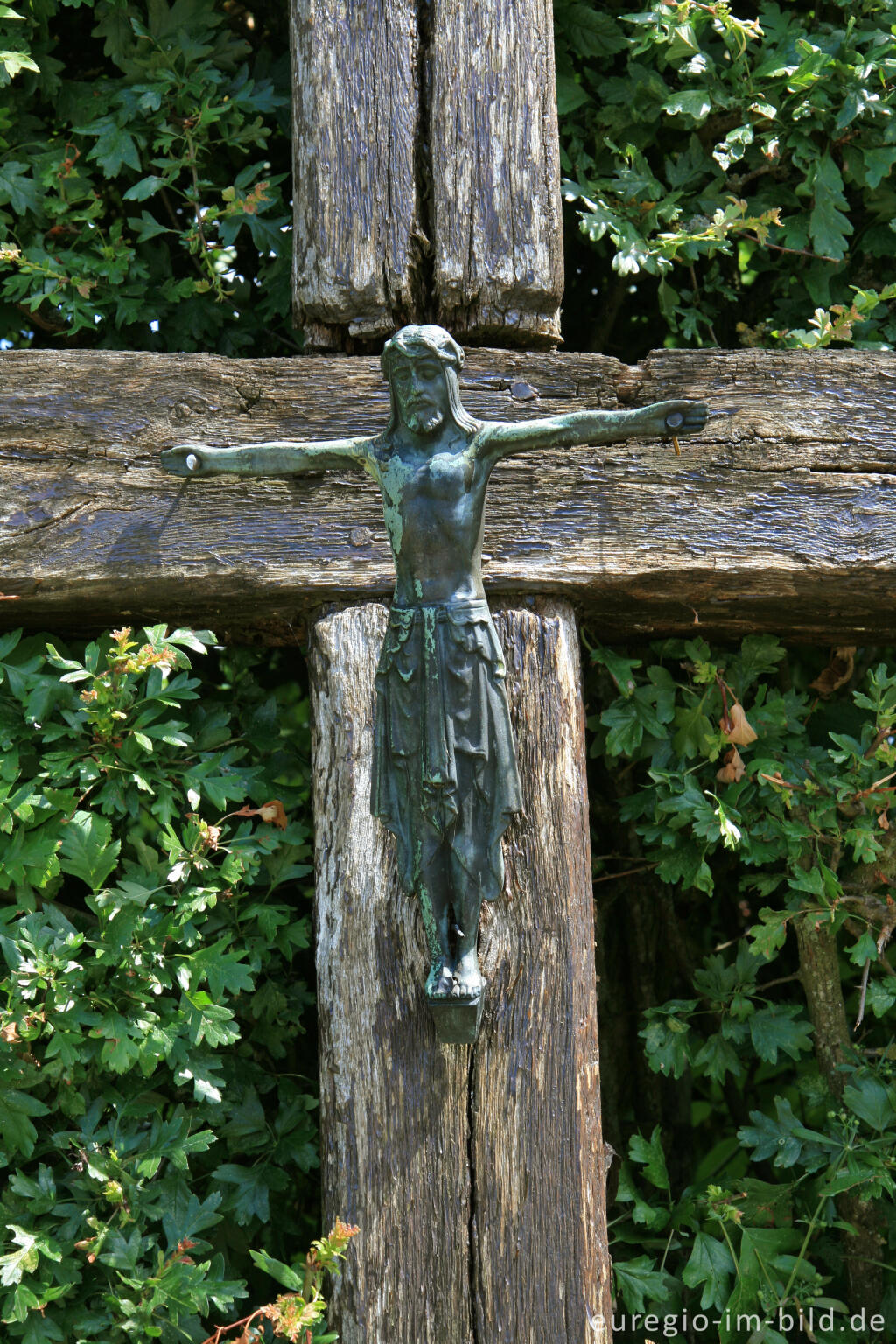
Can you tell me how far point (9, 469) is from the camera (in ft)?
5.69

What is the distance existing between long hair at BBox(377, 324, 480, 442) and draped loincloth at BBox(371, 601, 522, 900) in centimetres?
22

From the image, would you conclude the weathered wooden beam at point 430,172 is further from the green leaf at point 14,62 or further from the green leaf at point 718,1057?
the green leaf at point 718,1057

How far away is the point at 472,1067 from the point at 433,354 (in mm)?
875

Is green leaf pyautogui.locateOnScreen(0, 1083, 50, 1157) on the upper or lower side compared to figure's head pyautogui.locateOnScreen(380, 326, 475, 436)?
lower

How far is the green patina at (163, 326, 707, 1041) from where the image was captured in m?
1.47

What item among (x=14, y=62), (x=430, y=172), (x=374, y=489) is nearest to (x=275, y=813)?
(x=374, y=489)

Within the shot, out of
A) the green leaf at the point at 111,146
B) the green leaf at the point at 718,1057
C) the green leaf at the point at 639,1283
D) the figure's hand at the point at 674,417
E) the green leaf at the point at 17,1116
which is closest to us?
the figure's hand at the point at 674,417

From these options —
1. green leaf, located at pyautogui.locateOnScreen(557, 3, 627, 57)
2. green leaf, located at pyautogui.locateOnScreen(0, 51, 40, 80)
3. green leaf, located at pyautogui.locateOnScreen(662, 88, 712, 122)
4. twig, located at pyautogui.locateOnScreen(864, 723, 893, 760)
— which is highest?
green leaf, located at pyautogui.locateOnScreen(557, 3, 627, 57)

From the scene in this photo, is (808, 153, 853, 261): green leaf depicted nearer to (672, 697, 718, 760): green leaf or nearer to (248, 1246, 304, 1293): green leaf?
(672, 697, 718, 760): green leaf

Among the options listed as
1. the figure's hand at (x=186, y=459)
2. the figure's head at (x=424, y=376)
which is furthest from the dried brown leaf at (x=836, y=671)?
the figure's hand at (x=186, y=459)

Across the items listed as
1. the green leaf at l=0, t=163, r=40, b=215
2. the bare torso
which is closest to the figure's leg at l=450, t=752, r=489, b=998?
the bare torso

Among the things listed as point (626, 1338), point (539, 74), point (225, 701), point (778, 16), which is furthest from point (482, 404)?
point (626, 1338)

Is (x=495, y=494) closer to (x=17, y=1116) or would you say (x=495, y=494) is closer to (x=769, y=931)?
(x=769, y=931)

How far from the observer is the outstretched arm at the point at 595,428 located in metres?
1.39
